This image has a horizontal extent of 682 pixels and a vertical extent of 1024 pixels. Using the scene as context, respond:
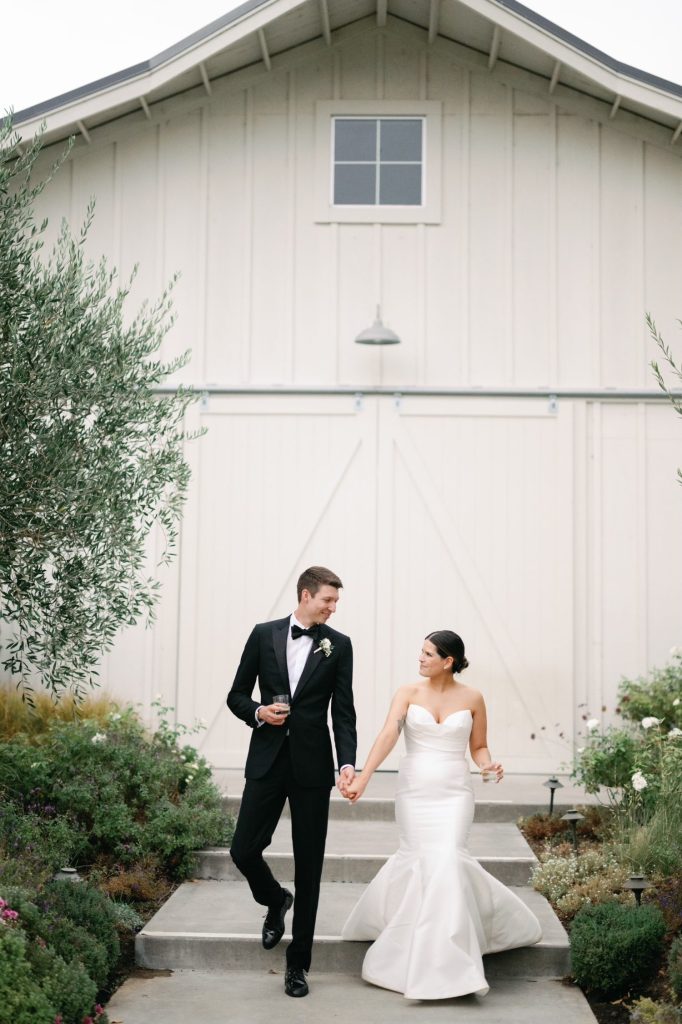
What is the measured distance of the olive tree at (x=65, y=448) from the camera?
6.66 m

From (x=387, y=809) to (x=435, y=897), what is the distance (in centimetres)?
315

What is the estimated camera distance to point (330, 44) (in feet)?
34.8

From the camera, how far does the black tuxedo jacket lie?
225 inches

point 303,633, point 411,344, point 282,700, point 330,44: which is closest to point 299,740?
point 282,700

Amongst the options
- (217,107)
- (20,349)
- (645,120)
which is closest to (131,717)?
(20,349)

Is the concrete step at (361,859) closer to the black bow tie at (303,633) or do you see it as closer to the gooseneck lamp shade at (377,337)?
the black bow tie at (303,633)

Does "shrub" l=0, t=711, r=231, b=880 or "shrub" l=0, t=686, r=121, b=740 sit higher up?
"shrub" l=0, t=686, r=121, b=740

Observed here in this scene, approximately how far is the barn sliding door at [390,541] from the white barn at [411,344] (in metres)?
0.02

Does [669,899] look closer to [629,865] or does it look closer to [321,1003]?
[629,865]

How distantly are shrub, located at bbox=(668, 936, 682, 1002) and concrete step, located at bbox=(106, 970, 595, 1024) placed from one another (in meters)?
0.43

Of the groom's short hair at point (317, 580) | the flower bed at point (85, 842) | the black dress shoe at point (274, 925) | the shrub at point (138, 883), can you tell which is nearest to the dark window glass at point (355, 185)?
the flower bed at point (85, 842)

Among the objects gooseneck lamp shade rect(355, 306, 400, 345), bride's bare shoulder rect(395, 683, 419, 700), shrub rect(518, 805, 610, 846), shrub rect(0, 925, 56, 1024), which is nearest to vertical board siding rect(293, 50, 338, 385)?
gooseneck lamp shade rect(355, 306, 400, 345)

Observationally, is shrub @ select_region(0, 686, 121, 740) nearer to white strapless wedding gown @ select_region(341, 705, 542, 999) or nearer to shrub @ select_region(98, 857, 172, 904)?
shrub @ select_region(98, 857, 172, 904)

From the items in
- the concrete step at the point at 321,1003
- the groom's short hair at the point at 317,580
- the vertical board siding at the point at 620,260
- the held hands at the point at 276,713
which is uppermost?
the vertical board siding at the point at 620,260
